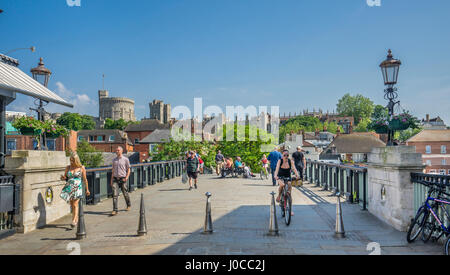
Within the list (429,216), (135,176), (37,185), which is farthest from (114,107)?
(429,216)

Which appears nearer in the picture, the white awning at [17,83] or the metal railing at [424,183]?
the metal railing at [424,183]

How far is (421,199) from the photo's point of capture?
286 inches

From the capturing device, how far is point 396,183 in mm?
7797

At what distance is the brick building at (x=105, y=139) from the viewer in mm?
84125

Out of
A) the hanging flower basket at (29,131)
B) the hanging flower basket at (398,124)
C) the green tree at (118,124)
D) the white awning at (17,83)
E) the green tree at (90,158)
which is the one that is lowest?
the green tree at (90,158)

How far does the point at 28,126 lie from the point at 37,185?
175cm

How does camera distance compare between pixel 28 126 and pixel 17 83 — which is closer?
pixel 17 83

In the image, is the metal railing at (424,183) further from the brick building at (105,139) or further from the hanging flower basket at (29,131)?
the brick building at (105,139)

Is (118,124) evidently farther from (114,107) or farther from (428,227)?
(428,227)

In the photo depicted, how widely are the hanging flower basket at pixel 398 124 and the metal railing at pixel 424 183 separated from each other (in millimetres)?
1644

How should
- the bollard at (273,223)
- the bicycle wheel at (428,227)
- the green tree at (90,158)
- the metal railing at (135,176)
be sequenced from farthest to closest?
the green tree at (90,158), the metal railing at (135,176), the bollard at (273,223), the bicycle wheel at (428,227)

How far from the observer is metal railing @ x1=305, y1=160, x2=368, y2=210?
33.8 ft

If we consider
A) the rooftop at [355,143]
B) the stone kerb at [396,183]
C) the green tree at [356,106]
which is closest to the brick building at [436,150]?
the rooftop at [355,143]
